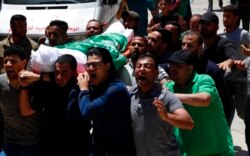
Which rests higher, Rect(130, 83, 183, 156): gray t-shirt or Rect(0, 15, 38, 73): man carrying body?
Rect(0, 15, 38, 73): man carrying body

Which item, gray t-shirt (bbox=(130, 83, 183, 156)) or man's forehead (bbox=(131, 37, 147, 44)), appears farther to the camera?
man's forehead (bbox=(131, 37, 147, 44))

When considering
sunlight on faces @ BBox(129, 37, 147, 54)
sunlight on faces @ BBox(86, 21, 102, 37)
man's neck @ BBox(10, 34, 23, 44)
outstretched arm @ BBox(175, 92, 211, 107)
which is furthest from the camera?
man's neck @ BBox(10, 34, 23, 44)

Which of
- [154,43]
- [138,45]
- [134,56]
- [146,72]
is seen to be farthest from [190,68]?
[154,43]

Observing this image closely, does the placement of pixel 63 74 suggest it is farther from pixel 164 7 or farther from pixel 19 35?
pixel 164 7

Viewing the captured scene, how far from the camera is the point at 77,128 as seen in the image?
4.46m

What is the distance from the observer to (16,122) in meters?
4.63

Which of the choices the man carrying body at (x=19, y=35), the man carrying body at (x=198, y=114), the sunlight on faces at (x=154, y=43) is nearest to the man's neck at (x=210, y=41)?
the sunlight on faces at (x=154, y=43)

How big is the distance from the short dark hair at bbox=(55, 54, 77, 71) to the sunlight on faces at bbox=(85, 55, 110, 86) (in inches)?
10.4

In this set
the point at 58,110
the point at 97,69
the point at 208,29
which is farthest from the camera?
the point at 208,29

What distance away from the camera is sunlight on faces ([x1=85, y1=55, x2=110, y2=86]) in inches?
161

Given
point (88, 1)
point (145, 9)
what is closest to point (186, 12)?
point (145, 9)

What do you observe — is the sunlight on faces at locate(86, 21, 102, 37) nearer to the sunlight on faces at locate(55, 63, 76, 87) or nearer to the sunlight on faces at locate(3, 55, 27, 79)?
the sunlight on faces at locate(3, 55, 27, 79)

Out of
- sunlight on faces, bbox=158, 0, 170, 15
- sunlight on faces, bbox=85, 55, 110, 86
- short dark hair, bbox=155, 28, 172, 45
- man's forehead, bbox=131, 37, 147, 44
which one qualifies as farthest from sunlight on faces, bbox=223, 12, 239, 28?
sunlight on faces, bbox=85, 55, 110, 86

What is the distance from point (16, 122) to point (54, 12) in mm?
4827
